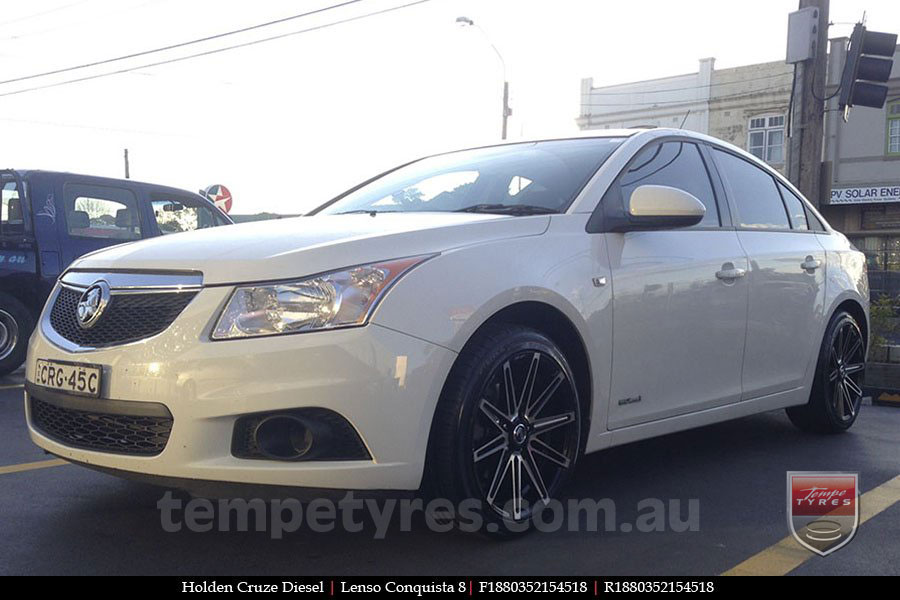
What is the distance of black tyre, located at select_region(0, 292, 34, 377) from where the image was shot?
7.81 metres

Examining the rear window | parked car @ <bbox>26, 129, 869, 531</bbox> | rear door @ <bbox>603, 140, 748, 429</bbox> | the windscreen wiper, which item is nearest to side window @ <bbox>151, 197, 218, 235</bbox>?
the rear window

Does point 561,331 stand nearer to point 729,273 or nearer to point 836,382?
point 729,273

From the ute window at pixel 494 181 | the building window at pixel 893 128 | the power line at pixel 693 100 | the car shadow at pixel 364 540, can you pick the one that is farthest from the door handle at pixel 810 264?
the power line at pixel 693 100

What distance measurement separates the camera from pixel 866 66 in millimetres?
9688

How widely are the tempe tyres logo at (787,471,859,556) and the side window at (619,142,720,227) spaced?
4.12 ft

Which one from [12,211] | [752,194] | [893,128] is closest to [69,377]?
[752,194]

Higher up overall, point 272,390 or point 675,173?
point 675,173

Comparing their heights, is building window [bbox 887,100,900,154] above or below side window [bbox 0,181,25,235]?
above

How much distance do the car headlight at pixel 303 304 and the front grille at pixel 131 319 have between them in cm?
19

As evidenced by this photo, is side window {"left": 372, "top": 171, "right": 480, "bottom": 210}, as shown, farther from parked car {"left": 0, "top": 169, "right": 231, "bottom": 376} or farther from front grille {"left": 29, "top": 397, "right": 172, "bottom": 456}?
parked car {"left": 0, "top": 169, "right": 231, "bottom": 376}

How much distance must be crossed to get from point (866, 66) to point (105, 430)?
346 inches
